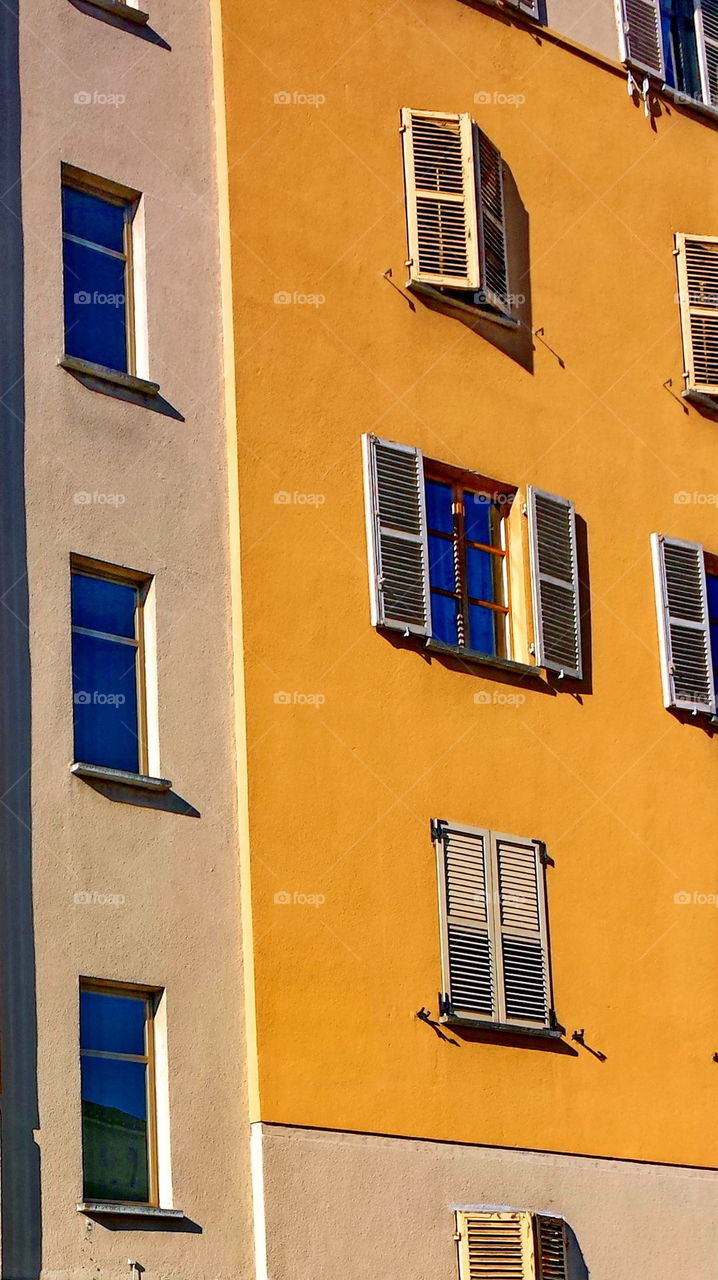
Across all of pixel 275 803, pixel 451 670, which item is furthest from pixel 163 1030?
pixel 451 670

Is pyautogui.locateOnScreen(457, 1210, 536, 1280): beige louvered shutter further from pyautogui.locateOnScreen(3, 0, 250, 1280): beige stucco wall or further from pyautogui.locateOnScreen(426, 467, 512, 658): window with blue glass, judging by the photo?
pyautogui.locateOnScreen(426, 467, 512, 658): window with blue glass

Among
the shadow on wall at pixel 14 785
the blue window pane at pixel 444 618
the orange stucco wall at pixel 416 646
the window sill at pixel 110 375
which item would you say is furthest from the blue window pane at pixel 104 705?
the blue window pane at pixel 444 618

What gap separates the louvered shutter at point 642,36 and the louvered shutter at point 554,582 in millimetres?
5173

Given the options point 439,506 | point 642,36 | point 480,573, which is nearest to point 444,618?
point 480,573

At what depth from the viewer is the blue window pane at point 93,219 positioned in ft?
60.8

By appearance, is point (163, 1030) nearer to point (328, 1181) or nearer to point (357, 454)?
point (328, 1181)

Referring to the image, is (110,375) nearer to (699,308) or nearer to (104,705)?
(104,705)

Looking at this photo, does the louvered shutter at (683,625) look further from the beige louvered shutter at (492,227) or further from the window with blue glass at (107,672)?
the window with blue glass at (107,672)

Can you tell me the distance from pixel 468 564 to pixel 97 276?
13.3ft

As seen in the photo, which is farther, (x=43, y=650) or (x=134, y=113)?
(x=134, y=113)

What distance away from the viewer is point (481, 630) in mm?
19984

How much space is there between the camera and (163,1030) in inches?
651

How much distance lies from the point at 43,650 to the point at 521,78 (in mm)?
8327

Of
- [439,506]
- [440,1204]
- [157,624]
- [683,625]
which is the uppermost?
[439,506]
